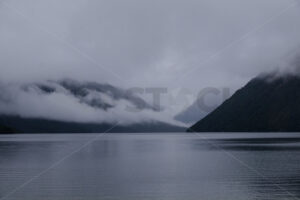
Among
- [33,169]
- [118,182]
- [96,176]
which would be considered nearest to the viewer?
[118,182]

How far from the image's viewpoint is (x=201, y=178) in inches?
1887

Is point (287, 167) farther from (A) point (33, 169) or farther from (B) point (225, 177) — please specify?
(A) point (33, 169)

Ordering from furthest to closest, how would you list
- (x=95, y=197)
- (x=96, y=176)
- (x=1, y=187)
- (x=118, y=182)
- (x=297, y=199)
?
(x=96, y=176) → (x=118, y=182) → (x=1, y=187) → (x=95, y=197) → (x=297, y=199)

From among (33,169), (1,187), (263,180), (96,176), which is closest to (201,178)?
(263,180)

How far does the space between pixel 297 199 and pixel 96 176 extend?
23.7 meters

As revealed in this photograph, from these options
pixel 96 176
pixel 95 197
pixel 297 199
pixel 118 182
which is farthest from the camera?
pixel 96 176

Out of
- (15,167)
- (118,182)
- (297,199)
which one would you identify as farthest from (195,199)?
(15,167)

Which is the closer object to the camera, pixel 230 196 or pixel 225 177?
pixel 230 196

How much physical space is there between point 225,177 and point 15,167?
29345 mm

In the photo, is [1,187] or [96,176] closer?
[1,187]

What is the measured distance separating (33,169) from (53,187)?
64.8 ft

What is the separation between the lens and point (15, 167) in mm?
62312

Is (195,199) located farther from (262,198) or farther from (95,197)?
(95,197)

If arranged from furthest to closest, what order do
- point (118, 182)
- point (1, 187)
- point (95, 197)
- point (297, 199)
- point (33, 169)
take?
point (33, 169) < point (118, 182) < point (1, 187) < point (95, 197) < point (297, 199)
